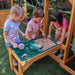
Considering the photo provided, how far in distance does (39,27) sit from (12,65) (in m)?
1.03

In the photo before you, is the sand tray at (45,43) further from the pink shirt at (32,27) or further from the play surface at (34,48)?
the pink shirt at (32,27)

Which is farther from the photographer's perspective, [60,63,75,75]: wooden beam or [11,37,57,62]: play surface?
[60,63,75,75]: wooden beam

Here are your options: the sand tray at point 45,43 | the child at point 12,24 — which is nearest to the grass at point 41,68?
the sand tray at point 45,43

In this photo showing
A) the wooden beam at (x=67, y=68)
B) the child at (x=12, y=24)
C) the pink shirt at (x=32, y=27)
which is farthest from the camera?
the pink shirt at (x=32, y=27)

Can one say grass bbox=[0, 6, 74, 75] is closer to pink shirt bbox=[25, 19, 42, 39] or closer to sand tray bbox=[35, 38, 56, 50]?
sand tray bbox=[35, 38, 56, 50]

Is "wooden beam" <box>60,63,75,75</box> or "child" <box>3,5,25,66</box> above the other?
"child" <box>3,5,25,66</box>

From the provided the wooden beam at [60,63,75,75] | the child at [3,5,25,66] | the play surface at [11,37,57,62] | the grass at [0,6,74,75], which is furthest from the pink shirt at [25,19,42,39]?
→ the wooden beam at [60,63,75,75]

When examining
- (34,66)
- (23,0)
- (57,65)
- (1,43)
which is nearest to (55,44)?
(57,65)

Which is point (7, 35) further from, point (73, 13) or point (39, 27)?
point (73, 13)

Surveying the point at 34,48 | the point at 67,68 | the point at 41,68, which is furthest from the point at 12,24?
the point at 67,68

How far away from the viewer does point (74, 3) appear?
165cm

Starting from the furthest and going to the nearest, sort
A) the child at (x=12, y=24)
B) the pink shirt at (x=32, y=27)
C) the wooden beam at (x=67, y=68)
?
the pink shirt at (x=32, y=27), the wooden beam at (x=67, y=68), the child at (x=12, y=24)

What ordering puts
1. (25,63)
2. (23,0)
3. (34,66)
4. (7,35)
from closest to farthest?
(25,63) < (7,35) < (34,66) < (23,0)

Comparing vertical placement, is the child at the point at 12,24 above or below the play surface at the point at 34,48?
above
